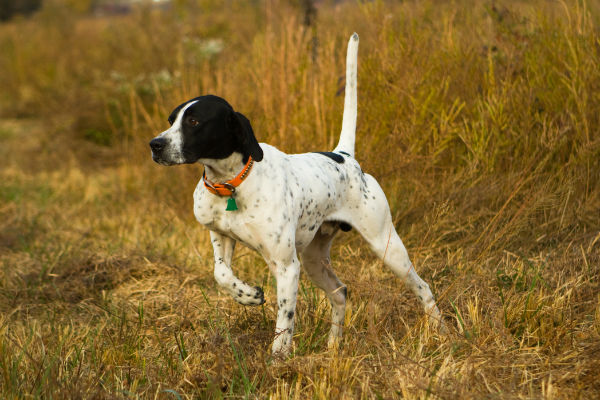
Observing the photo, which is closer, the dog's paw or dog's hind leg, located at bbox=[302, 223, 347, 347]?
the dog's paw

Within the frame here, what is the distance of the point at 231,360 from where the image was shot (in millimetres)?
2914

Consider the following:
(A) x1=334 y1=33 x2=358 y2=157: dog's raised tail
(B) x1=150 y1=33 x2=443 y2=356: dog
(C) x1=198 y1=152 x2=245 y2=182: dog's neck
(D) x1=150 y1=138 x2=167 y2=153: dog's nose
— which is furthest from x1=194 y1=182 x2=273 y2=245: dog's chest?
(A) x1=334 y1=33 x2=358 y2=157: dog's raised tail

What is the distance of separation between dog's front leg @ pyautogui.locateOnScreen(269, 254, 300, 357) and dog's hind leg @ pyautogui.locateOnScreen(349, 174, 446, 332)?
0.57 meters

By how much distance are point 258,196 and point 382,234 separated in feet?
2.88

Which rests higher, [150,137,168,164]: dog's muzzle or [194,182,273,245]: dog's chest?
[150,137,168,164]: dog's muzzle

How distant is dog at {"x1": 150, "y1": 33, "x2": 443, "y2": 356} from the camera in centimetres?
299

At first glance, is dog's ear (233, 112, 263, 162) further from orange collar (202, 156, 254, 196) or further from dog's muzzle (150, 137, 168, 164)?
dog's muzzle (150, 137, 168, 164)

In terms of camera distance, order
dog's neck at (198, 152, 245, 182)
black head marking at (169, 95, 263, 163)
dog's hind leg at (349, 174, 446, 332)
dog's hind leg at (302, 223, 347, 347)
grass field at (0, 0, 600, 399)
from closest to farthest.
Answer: grass field at (0, 0, 600, 399)
black head marking at (169, 95, 263, 163)
dog's neck at (198, 152, 245, 182)
dog's hind leg at (349, 174, 446, 332)
dog's hind leg at (302, 223, 347, 347)

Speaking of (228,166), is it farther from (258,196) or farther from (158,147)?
(158,147)

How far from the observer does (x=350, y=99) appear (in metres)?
3.83

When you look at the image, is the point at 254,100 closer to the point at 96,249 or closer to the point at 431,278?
the point at 96,249

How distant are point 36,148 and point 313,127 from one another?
18.5 feet

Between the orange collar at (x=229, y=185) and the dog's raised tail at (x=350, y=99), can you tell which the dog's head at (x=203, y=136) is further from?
the dog's raised tail at (x=350, y=99)

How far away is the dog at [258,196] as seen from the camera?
2994mm
